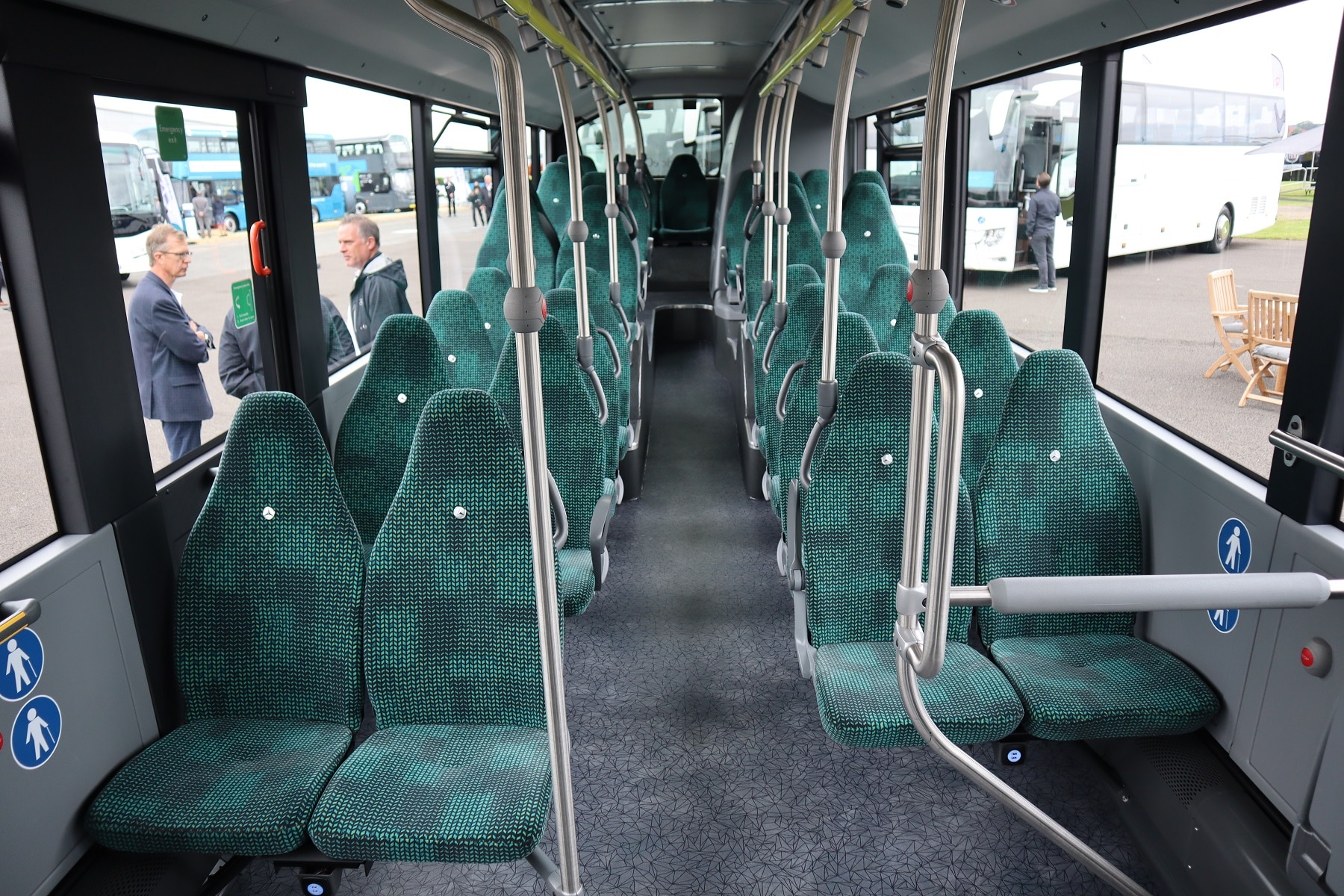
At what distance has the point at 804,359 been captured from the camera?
342 centimetres

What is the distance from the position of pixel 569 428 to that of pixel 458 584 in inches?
45.5

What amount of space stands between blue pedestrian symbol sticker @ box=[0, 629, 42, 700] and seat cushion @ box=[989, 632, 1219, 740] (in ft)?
7.31

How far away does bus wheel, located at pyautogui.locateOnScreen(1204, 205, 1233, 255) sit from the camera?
3529mm

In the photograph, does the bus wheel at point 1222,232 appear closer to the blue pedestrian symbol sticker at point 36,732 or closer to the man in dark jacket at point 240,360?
the man in dark jacket at point 240,360

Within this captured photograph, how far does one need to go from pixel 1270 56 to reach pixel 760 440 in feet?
8.01

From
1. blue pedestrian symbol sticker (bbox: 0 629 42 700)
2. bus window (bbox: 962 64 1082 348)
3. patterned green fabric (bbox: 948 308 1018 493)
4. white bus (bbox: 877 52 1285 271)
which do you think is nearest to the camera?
blue pedestrian symbol sticker (bbox: 0 629 42 700)

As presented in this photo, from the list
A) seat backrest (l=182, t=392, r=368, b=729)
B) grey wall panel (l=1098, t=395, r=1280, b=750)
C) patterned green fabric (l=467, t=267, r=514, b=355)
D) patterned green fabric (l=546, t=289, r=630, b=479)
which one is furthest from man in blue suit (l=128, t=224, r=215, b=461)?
grey wall panel (l=1098, t=395, r=1280, b=750)

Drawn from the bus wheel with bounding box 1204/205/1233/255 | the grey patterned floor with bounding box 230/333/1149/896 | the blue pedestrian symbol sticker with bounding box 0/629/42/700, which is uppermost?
the bus wheel with bounding box 1204/205/1233/255

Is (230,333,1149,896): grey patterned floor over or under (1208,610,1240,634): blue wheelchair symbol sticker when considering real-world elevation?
under

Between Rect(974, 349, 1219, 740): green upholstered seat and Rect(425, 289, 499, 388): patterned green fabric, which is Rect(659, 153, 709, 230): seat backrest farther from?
Rect(974, 349, 1219, 740): green upholstered seat

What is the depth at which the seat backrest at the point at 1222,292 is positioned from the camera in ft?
11.5

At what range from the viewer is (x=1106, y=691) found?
229 centimetres

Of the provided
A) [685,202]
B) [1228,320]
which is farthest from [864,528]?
[685,202]

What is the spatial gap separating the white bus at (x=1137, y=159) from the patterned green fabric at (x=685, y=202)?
9.37 ft
